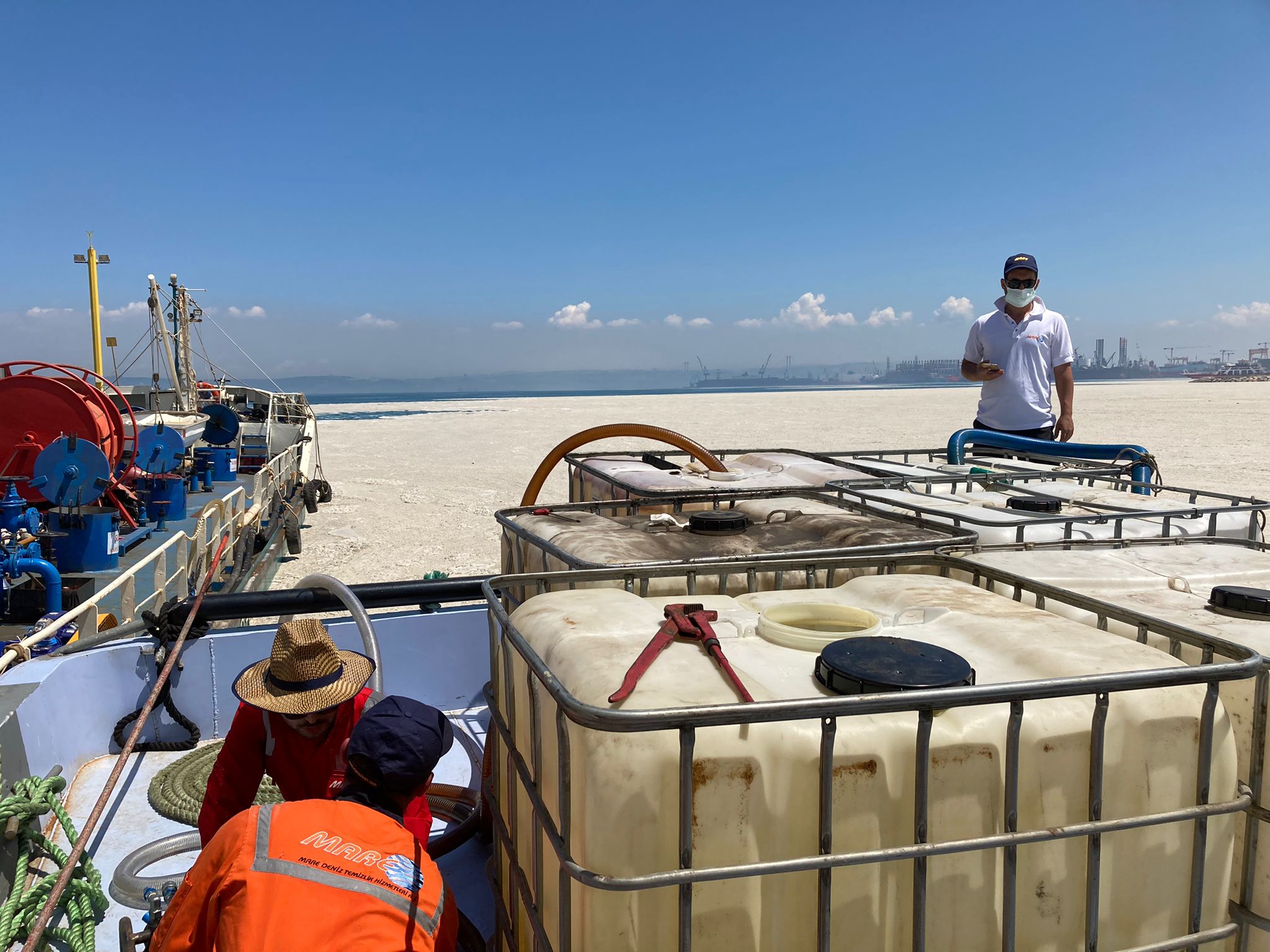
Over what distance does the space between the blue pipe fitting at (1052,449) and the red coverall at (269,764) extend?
4.82 metres

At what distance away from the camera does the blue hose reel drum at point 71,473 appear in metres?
8.47

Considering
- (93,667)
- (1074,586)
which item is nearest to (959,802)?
(1074,586)

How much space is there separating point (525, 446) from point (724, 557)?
33.3 metres

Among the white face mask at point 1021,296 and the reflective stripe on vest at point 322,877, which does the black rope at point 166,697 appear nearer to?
the reflective stripe on vest at point 322,877

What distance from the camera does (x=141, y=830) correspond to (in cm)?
372

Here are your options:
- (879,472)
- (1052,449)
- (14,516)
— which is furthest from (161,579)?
(1052,449)

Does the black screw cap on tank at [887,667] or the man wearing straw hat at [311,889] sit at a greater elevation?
the black screw cap on tank at [887,667]

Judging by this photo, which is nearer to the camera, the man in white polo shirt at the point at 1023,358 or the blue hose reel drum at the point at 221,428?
the man in white polo shirt at the point at 1023,358

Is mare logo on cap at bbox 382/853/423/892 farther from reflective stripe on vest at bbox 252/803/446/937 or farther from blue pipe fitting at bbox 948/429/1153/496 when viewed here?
blue pipe fitting at bbox 948/429/1153/496

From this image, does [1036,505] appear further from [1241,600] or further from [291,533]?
[291,533]

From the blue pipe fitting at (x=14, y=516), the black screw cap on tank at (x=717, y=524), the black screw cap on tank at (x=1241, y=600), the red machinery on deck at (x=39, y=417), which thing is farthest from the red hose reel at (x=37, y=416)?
the black screw cap on tank at (x=1241, y=600)

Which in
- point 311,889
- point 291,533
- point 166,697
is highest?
point 311,889

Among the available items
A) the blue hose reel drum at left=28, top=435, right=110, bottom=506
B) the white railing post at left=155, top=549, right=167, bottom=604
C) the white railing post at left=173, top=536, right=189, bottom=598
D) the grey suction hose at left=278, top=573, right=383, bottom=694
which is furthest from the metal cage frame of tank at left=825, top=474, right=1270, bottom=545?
the blue hose reel drum at left=28, top=435, right=110, bottom=506

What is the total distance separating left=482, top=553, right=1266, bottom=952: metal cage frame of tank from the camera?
61.5 inches
